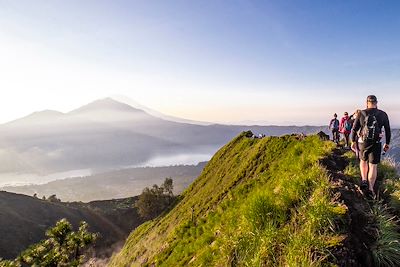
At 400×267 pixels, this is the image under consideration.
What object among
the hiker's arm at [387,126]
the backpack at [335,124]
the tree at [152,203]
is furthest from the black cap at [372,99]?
the tree at [152,203]

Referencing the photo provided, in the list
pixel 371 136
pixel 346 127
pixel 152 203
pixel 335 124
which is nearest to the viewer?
pixel 371 136

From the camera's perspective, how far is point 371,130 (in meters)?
11.2

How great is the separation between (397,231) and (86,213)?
138426mm

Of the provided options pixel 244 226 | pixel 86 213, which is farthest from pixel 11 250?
pixel 244 226

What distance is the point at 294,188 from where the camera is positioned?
8.44 metres

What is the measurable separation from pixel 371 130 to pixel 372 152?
78cm

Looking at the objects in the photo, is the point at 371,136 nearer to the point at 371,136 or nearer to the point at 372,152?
the point at 371,136

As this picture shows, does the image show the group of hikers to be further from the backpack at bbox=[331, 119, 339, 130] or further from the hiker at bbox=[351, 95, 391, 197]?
the backpack at bbox=[331, 119, 339, 130]

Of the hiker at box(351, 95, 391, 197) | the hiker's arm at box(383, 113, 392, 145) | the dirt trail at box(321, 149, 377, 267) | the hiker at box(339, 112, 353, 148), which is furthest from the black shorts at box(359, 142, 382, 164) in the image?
the hiker at box(339, 112, 353, 148)

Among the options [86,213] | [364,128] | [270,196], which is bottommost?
[86,213]

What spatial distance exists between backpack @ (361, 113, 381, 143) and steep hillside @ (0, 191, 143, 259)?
92.5m

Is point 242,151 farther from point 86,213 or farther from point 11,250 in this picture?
point 86,213

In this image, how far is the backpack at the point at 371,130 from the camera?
36.7 ft

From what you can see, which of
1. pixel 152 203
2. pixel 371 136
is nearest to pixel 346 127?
pixel 371 136
